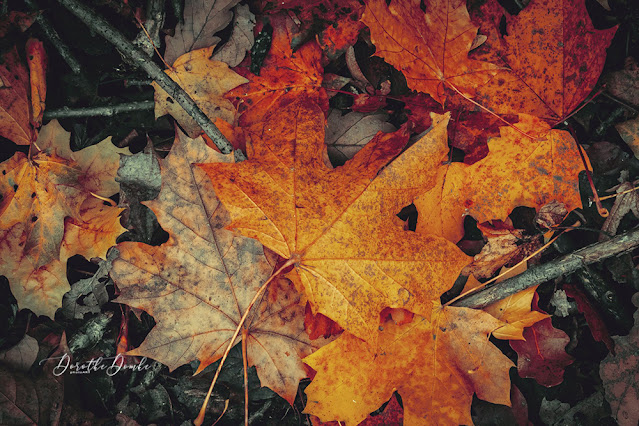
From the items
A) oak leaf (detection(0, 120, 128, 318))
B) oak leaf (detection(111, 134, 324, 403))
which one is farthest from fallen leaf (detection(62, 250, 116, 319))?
oak leaf (detection(111, 134, 324, 403))

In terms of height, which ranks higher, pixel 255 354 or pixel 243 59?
pixel 243 59

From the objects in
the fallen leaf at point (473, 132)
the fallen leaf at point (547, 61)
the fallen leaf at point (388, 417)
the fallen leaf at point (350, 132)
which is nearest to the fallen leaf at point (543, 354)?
the fallen leaf at point (388, 417)

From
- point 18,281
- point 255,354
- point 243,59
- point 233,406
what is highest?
point 243,59

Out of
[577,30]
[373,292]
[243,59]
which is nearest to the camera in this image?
[373,292]

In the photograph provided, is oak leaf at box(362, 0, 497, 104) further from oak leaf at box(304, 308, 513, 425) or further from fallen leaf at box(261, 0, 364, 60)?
oak leaf at box(304, 308, 513, 425)

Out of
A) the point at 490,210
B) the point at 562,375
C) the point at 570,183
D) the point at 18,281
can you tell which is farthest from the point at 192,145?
the point at 562,375

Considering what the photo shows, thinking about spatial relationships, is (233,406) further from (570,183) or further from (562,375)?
(570,183)
